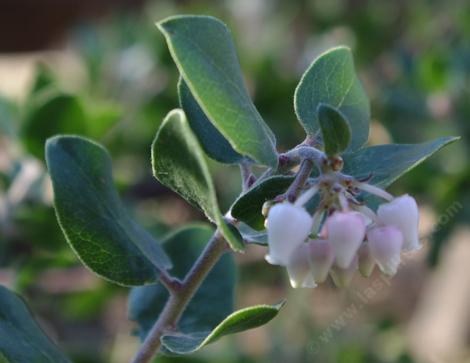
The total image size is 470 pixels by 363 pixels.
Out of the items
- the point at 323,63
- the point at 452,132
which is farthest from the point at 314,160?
the point at 452,132

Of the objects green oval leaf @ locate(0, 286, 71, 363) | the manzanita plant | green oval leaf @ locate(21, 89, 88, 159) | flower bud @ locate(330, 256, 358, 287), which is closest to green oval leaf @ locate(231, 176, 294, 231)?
the manzanita plant

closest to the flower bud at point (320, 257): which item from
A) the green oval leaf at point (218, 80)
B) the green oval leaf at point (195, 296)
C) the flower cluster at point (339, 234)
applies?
the flower cluster at point (339, 234)

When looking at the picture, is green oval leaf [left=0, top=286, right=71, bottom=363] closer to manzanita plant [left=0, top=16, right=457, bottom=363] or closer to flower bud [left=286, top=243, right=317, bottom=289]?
manzanita plant [left=0, top=16, right=457, bottom=363]

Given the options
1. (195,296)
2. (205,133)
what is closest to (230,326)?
(205,133)

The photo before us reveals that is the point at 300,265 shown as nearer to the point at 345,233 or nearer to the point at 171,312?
the point at 345,233

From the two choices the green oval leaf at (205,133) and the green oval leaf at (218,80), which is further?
the green oval leaf at (205,133)

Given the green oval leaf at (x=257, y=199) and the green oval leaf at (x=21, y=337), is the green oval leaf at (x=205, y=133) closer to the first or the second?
the green oval leaf at (x=257, y=199)
